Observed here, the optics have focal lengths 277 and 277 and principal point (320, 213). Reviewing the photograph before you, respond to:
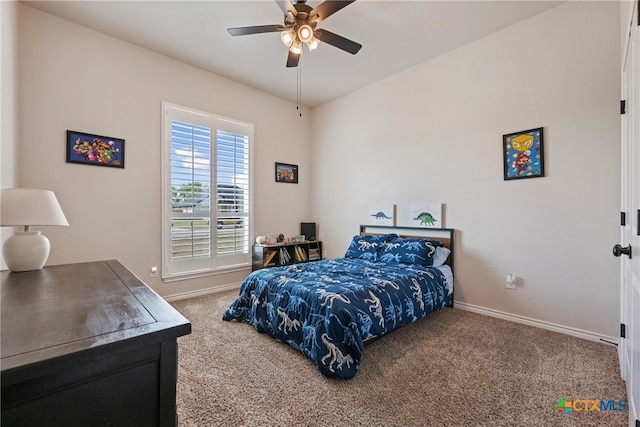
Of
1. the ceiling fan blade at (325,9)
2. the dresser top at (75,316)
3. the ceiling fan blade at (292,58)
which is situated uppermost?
the ceiling fan blade at (325,9)

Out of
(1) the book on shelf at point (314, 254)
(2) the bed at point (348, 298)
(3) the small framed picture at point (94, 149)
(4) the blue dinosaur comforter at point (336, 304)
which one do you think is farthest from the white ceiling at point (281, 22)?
(1) the book on shelf at point (314, 254)

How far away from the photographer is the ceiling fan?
2.22 m

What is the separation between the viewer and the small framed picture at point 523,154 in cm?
274

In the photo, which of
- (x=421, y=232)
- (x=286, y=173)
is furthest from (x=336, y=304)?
(x=286, y=173)

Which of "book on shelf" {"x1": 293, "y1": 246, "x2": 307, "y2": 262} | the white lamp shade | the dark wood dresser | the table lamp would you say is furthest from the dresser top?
"book on shelf" {"x1": 293, "y1": 246, "x2": 307, "y2": 262}

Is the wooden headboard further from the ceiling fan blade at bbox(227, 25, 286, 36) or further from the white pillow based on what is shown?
the ceiling fan blade at bbox(227, 25, 286, 36)

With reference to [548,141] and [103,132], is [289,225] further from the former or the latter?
[548,141]

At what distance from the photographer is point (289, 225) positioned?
15.9 ft

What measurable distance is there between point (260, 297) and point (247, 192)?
2.08 metres

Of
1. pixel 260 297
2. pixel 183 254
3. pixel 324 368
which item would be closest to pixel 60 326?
pixel 324 368

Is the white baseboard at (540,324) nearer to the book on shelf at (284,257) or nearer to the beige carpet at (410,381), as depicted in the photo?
the beige carpet at (410,381)

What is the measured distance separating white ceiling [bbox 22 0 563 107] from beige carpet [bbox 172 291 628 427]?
3.10 metres

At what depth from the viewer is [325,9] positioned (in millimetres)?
2242

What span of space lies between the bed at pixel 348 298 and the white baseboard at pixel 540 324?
9.1 inches
